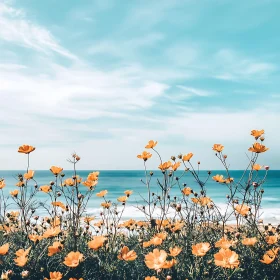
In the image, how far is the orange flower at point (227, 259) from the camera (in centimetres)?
227

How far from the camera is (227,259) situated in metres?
2.32

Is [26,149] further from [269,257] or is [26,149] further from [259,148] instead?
[269,257]

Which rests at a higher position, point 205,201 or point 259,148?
point 259,148

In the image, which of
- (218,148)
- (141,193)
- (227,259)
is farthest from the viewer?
(141,193)

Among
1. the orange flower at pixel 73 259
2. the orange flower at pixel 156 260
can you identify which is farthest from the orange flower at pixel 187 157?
the orange flower at pixel 73 259

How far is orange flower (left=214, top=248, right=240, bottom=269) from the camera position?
2.27 metres

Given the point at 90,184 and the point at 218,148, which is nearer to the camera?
the point at 90,184

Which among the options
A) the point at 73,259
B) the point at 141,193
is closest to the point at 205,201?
the point at 73,259

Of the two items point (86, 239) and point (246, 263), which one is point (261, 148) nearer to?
point (246, 263)

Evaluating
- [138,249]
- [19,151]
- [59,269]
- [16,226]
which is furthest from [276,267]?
[16,226]

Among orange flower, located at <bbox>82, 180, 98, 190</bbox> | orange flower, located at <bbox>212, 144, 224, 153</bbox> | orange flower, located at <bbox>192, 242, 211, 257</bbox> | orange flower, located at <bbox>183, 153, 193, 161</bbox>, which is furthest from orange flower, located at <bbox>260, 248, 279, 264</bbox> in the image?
orange flower, located at <bbox>82, 180, 98, 190</bbox>

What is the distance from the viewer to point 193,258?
9.39 feet

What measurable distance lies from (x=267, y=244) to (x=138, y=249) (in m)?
1.19

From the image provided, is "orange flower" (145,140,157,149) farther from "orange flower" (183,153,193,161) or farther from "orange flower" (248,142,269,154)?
"orange flower" (248,142,269,154)
